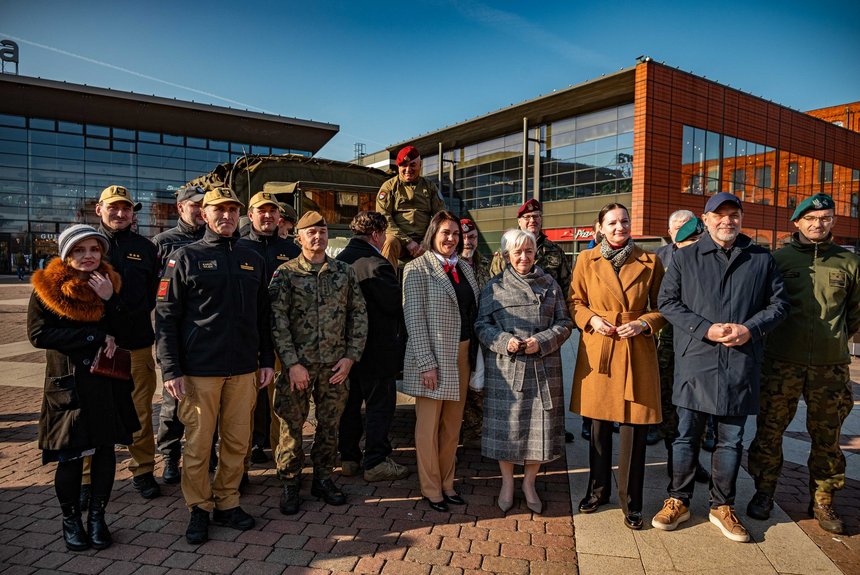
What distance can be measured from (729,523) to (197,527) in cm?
336

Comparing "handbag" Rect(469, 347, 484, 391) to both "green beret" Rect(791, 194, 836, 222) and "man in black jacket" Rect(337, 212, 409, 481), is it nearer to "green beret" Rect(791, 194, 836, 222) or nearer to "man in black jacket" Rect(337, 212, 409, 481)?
"man in black jacket" Rect(337, 212, 409, 481)

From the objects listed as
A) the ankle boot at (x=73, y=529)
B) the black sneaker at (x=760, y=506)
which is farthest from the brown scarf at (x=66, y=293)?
the black sneaker at (x=760, y=506)

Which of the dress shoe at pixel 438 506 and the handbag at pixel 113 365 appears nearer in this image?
the handbag at pixel 113 365

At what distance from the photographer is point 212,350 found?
3176 millimetres

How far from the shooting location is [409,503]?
369 cm

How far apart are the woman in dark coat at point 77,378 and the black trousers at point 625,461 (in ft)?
10.2

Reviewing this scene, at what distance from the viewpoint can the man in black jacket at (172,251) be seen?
3994mm

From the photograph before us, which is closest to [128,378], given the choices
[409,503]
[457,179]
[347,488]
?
[347,488]

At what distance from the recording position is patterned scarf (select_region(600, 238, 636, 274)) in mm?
3469

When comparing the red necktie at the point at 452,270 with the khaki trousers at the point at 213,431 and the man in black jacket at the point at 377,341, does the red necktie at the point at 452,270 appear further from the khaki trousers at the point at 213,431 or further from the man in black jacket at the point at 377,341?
the khaki trousers at the point at 213,431

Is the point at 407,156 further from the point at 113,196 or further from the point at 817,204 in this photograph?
the point at 817,204

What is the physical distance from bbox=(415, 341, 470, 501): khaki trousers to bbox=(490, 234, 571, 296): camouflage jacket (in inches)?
62.1

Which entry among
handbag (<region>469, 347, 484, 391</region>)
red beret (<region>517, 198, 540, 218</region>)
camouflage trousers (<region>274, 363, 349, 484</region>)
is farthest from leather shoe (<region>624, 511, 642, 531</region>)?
red beret (<region>517, 198, 540, 218</region>)

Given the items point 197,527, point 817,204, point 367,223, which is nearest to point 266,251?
point 367,223
